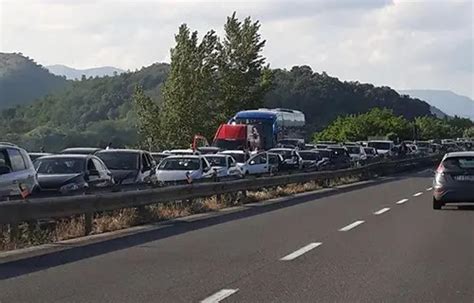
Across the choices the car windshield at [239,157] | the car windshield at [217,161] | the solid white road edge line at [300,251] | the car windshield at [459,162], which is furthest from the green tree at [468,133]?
the solid white road edge line at [300,251]

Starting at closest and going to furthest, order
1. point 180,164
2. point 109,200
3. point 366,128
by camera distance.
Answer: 1. point 109,200
2. point 180,164
3. point 366,128

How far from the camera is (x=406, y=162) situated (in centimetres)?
5966

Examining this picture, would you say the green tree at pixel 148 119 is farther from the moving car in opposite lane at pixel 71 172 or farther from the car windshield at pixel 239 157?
the moving car in opposite lane at pixel 71 172

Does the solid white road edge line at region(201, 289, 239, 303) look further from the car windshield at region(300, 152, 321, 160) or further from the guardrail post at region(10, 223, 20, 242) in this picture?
the car windshield at region(300, 152, 321, 160)

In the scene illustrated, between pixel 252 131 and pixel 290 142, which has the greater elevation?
pixel 252 131

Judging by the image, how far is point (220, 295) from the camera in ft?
32.2

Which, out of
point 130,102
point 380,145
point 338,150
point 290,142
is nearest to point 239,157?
point 338,150

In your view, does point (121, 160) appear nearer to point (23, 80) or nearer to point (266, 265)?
point (266, 265)

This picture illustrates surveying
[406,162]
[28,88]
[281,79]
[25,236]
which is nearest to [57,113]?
[28,88]

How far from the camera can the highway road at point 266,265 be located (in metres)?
9.95

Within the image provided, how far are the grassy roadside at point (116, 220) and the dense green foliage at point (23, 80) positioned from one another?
10103 cm

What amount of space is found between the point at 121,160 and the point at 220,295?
56.1 ft

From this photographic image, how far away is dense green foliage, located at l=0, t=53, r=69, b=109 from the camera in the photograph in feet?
417

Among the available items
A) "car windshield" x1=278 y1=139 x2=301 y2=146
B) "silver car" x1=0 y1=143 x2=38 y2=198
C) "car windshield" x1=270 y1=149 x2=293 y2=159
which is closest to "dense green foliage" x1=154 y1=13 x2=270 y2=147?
"car windshield" x1=278 y1=139 x2=301 y2=146
